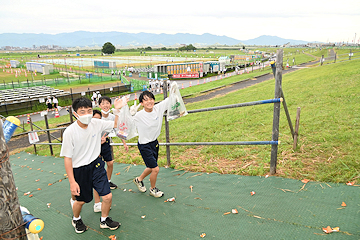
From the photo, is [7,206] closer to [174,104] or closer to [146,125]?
[146,125]

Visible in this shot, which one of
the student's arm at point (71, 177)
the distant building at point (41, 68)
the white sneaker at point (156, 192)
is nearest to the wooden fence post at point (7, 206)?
the student's arm at point (71, 177)

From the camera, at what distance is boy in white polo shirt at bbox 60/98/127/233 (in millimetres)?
2814

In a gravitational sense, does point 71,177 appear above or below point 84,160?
below

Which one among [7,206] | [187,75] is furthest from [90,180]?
[187,75]

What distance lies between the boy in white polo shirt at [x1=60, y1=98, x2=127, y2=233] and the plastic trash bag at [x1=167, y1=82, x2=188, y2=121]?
129cm

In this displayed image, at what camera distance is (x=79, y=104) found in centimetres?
285

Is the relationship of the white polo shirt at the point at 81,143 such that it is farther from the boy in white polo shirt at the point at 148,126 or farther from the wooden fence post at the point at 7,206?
the wooden fence post at the point at 7,206

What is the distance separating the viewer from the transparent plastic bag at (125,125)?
3717 mm

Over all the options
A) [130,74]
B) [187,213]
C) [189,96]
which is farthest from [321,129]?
[130,74]

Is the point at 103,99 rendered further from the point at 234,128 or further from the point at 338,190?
→ the point at 234,128

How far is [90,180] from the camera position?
3.03 m

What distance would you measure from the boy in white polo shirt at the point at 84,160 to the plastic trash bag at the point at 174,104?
1287mm

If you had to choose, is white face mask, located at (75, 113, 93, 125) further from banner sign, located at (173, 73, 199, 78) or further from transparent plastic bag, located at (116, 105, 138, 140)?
banner sign, located at (173, 73, 199, 78)

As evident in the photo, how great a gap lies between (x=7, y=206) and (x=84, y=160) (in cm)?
124
